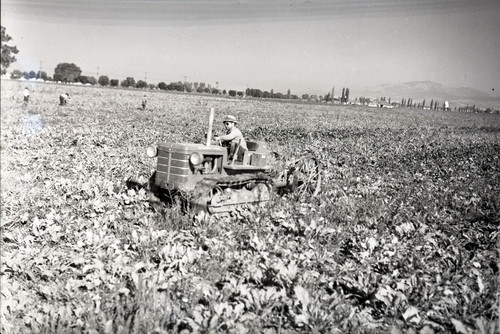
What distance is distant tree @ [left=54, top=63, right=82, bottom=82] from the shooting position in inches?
2977

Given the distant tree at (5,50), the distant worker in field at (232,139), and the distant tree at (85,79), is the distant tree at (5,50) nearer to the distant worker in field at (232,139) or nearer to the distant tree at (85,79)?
the distant worker in field at (232,139)

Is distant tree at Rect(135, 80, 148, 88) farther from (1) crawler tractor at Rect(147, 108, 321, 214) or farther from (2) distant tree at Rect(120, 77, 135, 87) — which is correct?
(1) crawler tractor at Rect(147, 108, 321, 214)

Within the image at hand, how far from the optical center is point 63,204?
241 inches

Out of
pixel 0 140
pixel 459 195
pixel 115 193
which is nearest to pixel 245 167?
pixel 115 193

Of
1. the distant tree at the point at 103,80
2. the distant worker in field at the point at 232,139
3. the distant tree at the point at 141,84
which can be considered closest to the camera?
the distant worker in field at the point at 232,139

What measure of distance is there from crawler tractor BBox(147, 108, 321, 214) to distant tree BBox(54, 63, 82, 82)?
78.9 meters

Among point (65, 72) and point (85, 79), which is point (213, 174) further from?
point (85, 79)

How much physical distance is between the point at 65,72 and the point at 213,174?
80.5 m

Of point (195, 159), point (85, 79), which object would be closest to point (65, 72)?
point (85, 79)

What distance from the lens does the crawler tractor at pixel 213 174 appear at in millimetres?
6012

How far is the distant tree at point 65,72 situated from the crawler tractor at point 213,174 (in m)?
78.9

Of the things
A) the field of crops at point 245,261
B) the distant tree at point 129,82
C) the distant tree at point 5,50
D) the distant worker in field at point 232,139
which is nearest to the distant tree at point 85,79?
the distant tree at point 129,82

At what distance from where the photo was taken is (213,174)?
6.63 meters

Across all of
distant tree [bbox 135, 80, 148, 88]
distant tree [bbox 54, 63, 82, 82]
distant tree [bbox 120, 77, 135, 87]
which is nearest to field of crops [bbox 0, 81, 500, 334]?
distant tree [bbox 54, 63, 82, 82]
